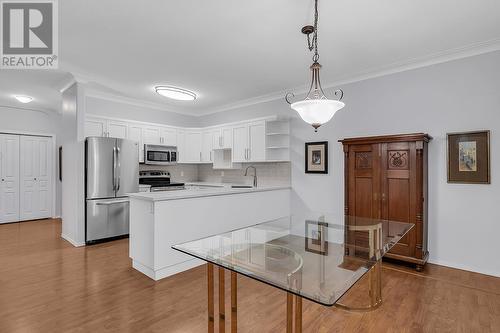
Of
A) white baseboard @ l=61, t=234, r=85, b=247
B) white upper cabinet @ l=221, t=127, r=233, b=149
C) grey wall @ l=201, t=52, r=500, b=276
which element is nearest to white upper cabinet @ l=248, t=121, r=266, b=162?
white upper cabinet @ l=221, t=127, r=233, b=149

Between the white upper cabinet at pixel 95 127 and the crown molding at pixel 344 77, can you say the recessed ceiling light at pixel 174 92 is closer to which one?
the crown molding at pixel 344 77

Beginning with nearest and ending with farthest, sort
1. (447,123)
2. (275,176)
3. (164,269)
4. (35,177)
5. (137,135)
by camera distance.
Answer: (164,269) → (447,123) → (275,176) → (137,135) → (35,177)

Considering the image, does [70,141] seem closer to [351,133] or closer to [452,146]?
[351,133]

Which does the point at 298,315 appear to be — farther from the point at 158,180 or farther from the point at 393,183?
the point at 158,180

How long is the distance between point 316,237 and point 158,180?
4.34 metres

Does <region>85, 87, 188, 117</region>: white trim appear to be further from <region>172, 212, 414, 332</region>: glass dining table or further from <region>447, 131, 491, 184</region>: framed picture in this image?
<region>447, 131, 491, 184</region>: framed picture

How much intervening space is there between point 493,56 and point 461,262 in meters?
2.48

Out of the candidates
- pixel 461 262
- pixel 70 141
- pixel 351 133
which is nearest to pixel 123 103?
pixel 70 141

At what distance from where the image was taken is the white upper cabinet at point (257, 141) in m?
4.93

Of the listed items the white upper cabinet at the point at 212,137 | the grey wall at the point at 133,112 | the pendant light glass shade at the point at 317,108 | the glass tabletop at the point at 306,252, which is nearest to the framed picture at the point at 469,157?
the glass tabletop at the point at 306,252

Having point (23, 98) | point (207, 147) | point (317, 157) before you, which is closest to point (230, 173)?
point (207, 147)

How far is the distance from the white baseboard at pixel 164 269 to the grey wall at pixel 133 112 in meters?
3.11

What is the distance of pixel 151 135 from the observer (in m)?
5.61

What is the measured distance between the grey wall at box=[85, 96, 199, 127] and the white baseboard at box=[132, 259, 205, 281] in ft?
10.2
